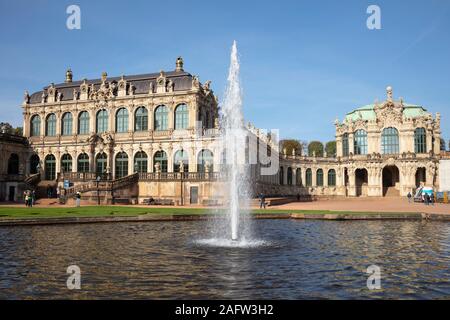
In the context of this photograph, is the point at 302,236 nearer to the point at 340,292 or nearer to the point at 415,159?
the point at 340,292

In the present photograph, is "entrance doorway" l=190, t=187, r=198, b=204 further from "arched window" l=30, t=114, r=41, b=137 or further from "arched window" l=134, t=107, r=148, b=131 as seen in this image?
"arched window" l=30, t=114, r=41, b=137

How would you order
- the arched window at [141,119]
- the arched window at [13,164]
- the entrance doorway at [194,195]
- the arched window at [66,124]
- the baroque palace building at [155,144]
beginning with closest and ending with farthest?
the entrance doorway at [194,195] < the baroque palace building at [155,144] < the arched window at [141,119] < the arched window at [13,164] < the arched window at [66,124]

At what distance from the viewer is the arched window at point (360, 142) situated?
79562 millimetres

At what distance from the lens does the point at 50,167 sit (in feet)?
207

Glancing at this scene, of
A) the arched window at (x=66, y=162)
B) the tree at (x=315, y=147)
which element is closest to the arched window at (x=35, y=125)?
the arched window at (x=66, y=162)

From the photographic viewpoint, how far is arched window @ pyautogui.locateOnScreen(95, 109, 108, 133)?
201 ft

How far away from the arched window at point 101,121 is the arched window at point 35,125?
10899 millimetres

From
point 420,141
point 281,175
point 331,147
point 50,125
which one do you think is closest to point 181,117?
point 50,125

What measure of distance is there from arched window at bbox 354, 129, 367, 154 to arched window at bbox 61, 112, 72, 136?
53168mm

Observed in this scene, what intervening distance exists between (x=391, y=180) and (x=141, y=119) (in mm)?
51357

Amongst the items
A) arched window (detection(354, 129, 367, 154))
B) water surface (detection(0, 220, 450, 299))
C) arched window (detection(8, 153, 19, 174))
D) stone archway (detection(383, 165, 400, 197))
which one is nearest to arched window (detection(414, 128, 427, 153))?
stone archway (detection(383, 165, 400, 197))

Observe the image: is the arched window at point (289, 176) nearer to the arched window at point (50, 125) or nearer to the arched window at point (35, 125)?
the arched window at point (50, 125)

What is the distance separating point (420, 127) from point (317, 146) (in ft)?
159
